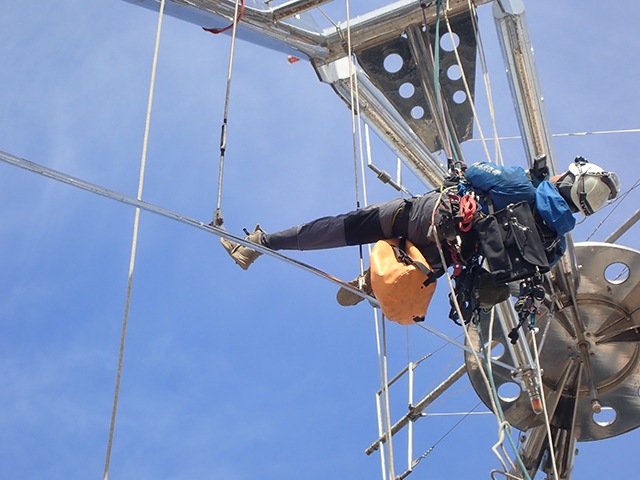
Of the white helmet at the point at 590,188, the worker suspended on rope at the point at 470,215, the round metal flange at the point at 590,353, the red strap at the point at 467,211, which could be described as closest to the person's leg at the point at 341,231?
the worker suspended on rope at the point at 470,215

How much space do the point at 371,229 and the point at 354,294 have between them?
682 mm

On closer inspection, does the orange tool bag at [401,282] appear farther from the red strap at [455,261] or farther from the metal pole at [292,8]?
the metal pole at [292,8]

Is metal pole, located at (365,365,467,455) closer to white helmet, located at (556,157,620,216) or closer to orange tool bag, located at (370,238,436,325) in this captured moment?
orange tool bag, located at (370,238,436,325)

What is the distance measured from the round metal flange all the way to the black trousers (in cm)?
308

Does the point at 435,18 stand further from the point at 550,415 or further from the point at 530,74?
the point at 550,415

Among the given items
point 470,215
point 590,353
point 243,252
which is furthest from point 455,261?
point 590,353

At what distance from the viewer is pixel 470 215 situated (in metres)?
6.62

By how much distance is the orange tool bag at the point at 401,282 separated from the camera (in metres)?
6.61

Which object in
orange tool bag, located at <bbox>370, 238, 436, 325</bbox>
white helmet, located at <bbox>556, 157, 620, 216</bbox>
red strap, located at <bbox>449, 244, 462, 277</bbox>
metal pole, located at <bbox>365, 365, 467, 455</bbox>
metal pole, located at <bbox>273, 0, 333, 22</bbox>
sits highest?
metal pole, located at <bbox>273, 0, 333, 22</bbox>

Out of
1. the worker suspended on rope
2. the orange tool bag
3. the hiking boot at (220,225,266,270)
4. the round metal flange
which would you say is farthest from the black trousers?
the round metal flange

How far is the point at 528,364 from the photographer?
9.52 metres

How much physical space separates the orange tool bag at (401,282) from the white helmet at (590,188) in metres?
1.28

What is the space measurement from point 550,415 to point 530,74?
161 inches

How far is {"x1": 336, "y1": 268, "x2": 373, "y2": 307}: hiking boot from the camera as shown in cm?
733
